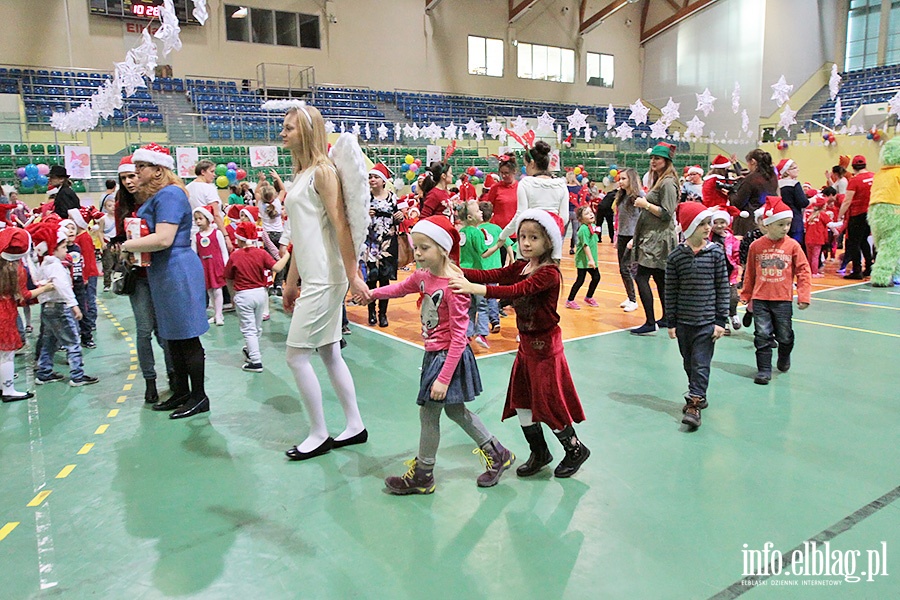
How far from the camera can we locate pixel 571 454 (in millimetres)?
3203

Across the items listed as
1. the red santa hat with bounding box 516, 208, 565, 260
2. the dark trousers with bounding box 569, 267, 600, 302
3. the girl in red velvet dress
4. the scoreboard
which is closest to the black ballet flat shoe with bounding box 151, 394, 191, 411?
the girl in red velvet dress

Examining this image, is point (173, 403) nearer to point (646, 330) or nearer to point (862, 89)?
point (646, 330)

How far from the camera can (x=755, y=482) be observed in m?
3.12

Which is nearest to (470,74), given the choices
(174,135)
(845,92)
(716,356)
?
(174,135)

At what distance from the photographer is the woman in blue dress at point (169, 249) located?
386cm

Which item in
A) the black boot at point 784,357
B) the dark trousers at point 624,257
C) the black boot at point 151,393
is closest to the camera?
the black boot at point 151,393

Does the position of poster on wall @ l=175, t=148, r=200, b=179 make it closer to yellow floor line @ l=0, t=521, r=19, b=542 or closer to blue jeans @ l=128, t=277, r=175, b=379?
blue jeans @ l=128, t=277, r=175, b=379

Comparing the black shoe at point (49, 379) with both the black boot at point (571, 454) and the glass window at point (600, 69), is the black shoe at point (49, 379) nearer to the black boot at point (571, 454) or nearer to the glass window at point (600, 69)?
the black boot at point (571, 454)

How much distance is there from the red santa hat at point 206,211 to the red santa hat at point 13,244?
199 centimetres

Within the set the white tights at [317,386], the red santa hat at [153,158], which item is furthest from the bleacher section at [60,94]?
the white tights at [317,386]

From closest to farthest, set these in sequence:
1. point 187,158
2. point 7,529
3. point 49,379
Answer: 1. point 7,529
2. point 49,379
3. point 187,158

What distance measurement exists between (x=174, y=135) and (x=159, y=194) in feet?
51.4

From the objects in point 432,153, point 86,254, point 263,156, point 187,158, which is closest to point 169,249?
point 86,254

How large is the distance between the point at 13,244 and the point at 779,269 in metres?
5.73
